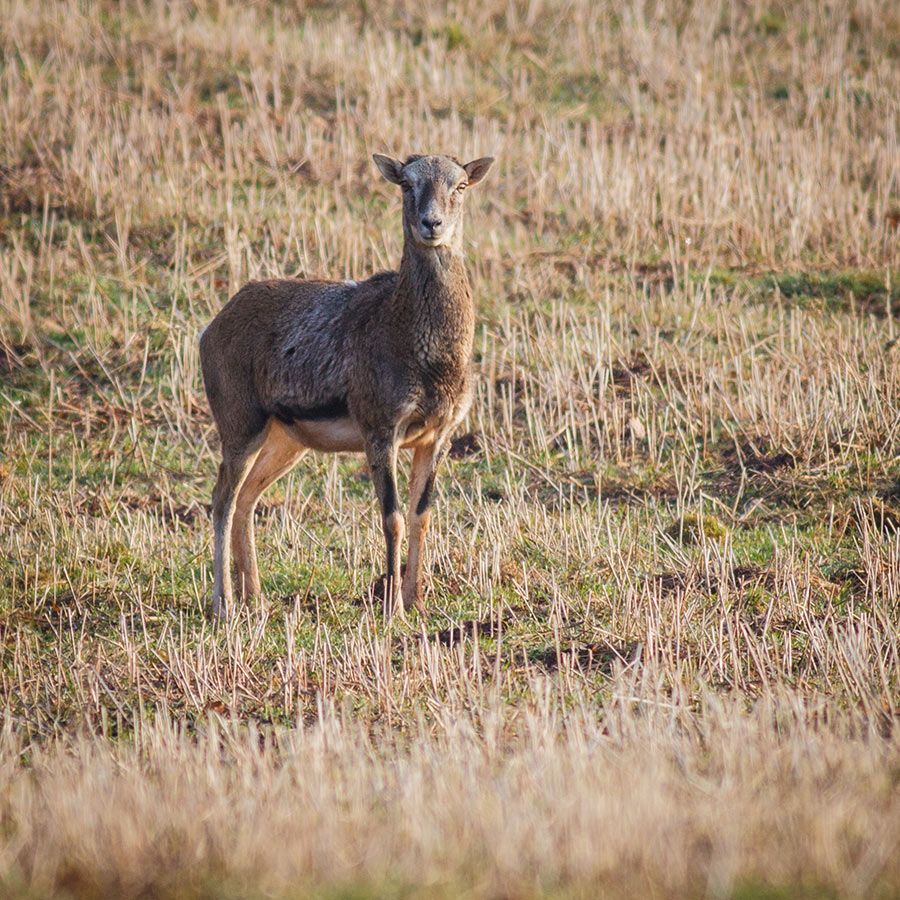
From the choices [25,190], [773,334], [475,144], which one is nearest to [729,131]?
[475,144]

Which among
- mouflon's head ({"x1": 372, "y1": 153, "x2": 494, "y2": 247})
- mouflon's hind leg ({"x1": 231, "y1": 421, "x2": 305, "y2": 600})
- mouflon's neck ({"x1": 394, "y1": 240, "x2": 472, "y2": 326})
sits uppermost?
mouflon's head ({"x1": 372, "y1": 153, "x2": 494, "y2": 247})

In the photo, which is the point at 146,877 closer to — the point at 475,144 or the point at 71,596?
the point at 71,596

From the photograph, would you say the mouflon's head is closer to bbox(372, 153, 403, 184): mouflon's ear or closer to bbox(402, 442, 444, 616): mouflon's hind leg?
bbox(372, 153, 403, 184): mouflon's ear

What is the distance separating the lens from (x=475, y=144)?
17.4 metres

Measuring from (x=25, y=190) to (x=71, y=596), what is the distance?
28.2 ft

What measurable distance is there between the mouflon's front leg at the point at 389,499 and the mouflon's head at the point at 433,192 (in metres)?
1.34

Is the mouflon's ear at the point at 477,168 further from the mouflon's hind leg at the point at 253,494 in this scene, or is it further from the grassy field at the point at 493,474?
the grassy field at the point at 493,474

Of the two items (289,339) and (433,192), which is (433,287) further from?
(289,339)

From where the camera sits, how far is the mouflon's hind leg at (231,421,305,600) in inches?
380

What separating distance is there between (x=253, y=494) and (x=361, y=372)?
1.49 m

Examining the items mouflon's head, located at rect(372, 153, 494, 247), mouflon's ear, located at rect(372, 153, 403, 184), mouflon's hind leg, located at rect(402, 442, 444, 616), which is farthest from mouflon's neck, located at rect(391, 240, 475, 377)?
mouflon's hind leg, located at rect(402, 442, 444, 616)

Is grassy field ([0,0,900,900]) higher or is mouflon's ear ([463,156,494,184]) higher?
mouflon's ear ([463,156,494,184])

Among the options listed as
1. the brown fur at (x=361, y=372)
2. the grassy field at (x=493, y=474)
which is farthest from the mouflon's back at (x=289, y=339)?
the grassy field at (x=493, y=474)

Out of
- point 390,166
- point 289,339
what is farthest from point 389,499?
point 390,166
